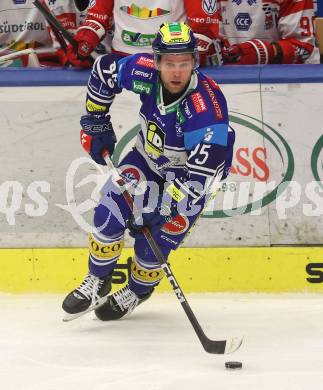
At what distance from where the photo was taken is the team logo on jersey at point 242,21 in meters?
5.37

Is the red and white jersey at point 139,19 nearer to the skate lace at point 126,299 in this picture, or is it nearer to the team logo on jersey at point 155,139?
the team logo on jersey at point 155,139

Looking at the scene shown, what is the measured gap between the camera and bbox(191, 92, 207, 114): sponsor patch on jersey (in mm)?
4055

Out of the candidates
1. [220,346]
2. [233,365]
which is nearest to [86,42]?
[220,346]

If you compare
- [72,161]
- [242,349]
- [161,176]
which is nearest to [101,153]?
[161,176]

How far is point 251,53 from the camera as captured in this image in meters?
5.21

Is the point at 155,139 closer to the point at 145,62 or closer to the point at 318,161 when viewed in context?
the point at 145,62

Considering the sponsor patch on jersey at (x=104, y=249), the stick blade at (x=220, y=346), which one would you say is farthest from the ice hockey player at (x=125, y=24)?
the stick blade at (x=220, y=346)

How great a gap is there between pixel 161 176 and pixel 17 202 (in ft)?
2.95

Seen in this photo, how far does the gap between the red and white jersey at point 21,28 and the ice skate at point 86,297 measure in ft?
5.31

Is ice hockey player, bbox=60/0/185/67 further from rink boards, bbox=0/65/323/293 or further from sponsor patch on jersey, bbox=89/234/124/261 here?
sponsor patch on jersey, bbox=89/234/124/261

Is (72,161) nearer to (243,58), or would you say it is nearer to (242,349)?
(243,58)

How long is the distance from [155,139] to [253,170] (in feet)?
2.70

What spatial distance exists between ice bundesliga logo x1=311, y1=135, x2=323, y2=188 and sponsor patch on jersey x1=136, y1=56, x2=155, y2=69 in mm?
1032

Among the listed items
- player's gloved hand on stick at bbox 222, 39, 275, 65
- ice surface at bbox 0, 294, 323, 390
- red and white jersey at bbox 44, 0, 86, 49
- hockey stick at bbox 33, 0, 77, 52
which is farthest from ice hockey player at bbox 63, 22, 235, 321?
red and white jersey at bbox 44, 0, 86, 49
